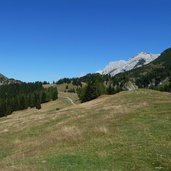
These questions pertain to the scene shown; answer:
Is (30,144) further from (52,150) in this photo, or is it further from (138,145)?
(138,145)

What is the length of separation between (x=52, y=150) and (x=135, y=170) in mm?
10678

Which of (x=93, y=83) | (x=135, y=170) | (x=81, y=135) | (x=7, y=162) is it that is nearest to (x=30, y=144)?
(x=81, y=135)

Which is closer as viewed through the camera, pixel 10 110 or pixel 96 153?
pixel 96 153

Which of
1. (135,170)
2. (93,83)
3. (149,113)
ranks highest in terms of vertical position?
(93,83)

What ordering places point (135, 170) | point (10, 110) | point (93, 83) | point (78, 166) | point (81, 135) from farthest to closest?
point (10, 110), point (93, 83), point (81, 135), point (78, 166), point (135, 170)

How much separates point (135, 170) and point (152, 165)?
1657 millimetres

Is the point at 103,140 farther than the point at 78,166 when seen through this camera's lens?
Yes

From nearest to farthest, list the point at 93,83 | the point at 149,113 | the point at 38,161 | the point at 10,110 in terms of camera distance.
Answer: the point at 38,161 < the point at 149,113 < the point at 93,83 < the point at 10,110

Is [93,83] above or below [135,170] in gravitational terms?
above

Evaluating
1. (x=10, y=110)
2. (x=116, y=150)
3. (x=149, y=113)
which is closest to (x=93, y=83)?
(x=10, y=110)

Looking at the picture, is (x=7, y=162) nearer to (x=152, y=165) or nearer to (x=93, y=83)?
(x=152, y=165)

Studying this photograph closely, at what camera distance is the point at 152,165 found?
74.4 feet

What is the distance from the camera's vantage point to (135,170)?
21688 millimetres

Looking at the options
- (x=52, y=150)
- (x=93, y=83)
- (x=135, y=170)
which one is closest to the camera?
(x=135, y=170)
